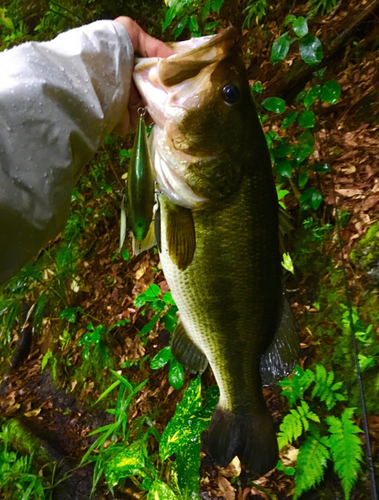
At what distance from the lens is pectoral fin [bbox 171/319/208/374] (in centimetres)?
173

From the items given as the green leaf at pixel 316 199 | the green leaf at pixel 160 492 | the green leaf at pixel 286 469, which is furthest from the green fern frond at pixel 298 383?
the green leaf at pixel 316 199

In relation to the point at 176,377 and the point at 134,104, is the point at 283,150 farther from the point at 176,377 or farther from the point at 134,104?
the point at 176,377

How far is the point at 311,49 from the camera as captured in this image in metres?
2.05

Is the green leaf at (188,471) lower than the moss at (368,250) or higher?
lower

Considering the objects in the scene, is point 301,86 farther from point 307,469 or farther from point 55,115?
point 307,469

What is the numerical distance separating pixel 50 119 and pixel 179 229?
1.98 ft

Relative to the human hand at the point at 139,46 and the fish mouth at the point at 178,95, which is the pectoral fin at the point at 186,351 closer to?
the fish mouth at the point at 178,95

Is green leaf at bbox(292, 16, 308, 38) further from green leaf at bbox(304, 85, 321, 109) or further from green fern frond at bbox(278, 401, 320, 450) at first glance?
green fern frond at bbox(278, 401, 320, 450)

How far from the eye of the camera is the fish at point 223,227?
126 centimetres

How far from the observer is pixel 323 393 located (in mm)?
2209

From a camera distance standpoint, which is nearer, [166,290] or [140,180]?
[140,180]

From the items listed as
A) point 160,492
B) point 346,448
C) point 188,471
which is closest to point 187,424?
point 188,471

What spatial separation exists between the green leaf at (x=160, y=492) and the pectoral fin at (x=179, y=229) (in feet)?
5.05

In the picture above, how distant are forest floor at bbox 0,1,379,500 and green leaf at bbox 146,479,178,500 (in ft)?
1.97
